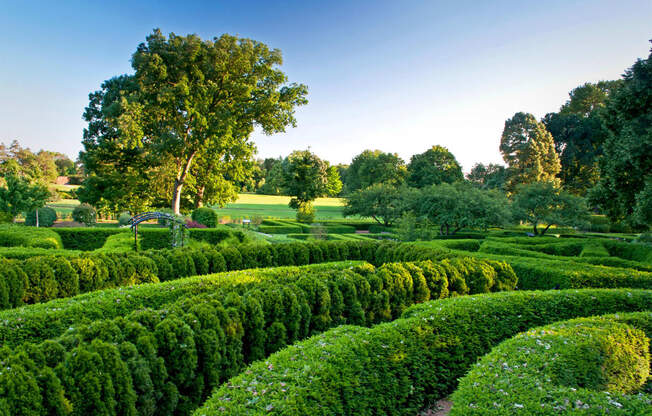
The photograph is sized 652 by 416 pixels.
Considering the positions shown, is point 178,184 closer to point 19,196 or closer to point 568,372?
point 19,196

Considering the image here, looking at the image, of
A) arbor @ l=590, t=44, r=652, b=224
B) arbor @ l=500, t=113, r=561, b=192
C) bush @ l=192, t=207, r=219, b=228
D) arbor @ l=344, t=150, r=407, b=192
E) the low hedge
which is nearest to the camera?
arbor @ l=590, t=44, r=652, b=224

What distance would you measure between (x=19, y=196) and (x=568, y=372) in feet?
93.1

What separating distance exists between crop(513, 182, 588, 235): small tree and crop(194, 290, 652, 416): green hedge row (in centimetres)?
1758

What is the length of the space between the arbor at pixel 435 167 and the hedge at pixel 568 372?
39.8 meters

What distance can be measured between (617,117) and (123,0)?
2071 centimetres

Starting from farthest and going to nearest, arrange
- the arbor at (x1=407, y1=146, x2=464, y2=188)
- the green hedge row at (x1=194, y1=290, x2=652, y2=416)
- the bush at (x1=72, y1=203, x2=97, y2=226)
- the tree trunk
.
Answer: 1. the arbor at (x1=407, y1=146, x2=464, y2=188)
2. the bush at (x1=72, y1=203, x2=97, y2=226)
3. the tree trunk
4. the green hedge row at (x1=194, y1=290, x2=652, y2=416)

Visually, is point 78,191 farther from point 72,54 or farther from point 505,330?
point 505,330

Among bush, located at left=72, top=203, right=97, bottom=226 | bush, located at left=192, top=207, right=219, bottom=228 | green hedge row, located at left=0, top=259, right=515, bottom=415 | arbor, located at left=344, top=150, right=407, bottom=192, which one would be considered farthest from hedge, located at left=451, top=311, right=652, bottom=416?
arbor, located at left=344, top=150, right=407, bottom=192

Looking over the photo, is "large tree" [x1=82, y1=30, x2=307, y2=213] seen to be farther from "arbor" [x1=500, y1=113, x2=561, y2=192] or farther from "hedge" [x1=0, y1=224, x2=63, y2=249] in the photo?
"arbor" [x1=500, y1=113, x2=561, y2=192]

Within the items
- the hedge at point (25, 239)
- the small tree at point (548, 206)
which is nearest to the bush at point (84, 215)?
the hedge at point (25, 239)

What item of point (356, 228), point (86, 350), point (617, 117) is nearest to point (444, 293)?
point (86, 350)

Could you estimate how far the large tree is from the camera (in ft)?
63.8

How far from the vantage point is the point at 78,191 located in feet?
67.1

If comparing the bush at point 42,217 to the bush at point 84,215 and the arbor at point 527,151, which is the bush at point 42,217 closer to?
the bush at point 84,215
